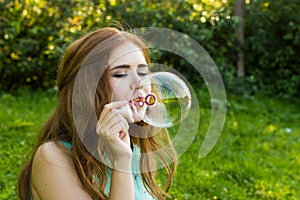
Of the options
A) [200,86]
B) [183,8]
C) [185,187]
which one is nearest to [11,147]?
[185,187]

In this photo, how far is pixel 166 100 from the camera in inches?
80.0

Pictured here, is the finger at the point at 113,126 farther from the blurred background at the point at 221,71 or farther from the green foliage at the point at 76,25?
the green foliage at the point at 76,25

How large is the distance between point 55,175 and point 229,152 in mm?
2450

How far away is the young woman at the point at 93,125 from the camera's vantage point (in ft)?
5.85

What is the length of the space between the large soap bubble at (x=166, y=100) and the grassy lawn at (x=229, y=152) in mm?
1200

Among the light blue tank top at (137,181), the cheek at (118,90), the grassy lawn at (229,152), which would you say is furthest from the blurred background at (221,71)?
the cheek at (118,90)

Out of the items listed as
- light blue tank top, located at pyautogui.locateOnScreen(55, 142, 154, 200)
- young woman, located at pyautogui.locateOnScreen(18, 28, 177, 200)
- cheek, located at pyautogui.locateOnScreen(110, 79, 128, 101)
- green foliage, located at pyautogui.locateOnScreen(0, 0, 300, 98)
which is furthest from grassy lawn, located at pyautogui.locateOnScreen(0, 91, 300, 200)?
cheek, located at pyautogui.locateOnScreen(110, 79, 128, 101)

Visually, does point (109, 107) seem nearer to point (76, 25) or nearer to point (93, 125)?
point (93, 125)

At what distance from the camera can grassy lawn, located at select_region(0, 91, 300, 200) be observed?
133 inches

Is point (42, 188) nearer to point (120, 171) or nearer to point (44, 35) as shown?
point (120, 171)

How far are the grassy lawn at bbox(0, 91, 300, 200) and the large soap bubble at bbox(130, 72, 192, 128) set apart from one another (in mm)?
1200

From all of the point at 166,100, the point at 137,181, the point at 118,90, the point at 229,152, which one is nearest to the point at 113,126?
the point at 118,90

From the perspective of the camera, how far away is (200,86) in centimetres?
484

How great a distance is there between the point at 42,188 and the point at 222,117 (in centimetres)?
74
